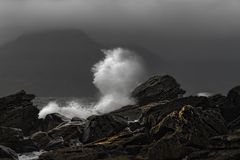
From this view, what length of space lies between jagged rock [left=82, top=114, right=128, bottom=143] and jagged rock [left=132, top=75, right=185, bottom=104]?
82.3 ft

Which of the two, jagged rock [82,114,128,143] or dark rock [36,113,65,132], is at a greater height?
dark rock [36,113,65,132]

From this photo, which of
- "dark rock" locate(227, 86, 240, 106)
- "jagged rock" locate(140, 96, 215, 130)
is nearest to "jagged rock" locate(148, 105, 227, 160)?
"jagged rock" locate(140, 96, 215, 130)

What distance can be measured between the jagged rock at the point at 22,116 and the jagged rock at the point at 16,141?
13.7m

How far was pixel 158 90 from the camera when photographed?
266 ft

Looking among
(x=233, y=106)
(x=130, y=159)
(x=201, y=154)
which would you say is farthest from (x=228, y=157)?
(x=233, y=106)

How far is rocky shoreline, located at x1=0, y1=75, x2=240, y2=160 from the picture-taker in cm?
4081

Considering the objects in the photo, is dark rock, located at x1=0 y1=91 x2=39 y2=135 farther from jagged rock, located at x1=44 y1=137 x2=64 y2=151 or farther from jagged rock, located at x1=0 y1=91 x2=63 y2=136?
jagged rock, located at x1=44 y1=137 x2=64 y2=151

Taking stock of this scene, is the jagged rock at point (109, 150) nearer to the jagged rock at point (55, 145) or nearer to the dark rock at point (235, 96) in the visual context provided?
the jagged rock at point (55, 145)

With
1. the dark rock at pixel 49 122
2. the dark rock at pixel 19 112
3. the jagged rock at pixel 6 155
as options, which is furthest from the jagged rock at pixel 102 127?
the dark rock at pixel 19 112

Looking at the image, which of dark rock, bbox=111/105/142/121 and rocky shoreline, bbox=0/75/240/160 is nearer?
rocky shoreline, bbox=0/75/240/160

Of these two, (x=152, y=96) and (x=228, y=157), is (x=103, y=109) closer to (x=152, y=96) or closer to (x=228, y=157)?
(x=152, y=96)

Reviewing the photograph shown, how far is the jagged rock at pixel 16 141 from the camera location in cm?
5431

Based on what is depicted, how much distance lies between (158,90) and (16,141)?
31366mm

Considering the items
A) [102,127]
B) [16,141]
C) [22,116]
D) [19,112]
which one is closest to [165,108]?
[102,127]
